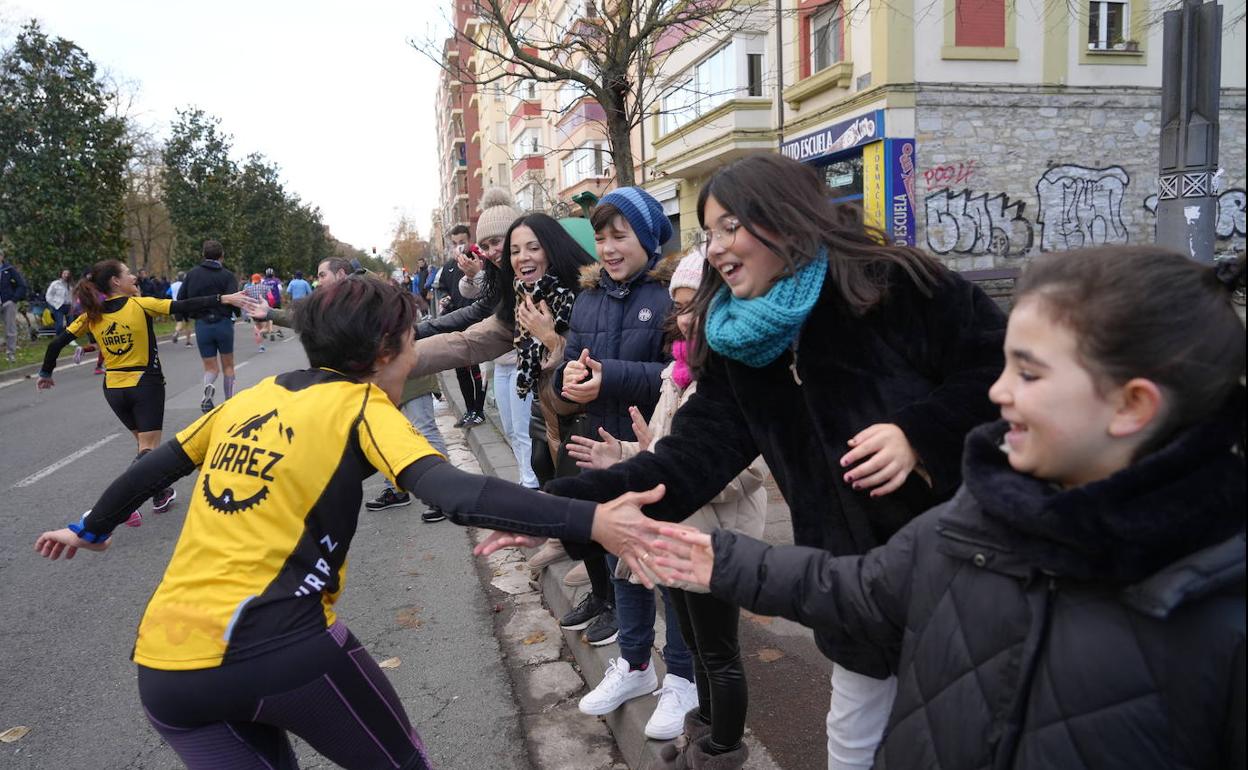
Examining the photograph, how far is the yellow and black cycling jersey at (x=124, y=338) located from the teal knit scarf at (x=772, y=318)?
6200mm

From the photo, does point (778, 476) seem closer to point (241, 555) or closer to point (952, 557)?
point (952, 557)

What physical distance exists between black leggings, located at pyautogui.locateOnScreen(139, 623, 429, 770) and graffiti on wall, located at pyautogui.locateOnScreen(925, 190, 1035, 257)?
17.7m

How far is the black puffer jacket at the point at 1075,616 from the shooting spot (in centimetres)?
109

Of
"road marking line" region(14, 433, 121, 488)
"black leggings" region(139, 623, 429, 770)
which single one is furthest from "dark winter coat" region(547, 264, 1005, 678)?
"road marking line" region(14, 433, 121, 488)

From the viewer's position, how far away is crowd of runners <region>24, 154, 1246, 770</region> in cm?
116

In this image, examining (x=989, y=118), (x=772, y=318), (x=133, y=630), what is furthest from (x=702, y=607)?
(x=989, y=118)

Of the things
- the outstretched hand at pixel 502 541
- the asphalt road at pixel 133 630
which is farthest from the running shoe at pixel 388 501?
the outstretched hand at pixel 502 541

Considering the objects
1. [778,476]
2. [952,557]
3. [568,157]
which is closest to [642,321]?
[778,476]

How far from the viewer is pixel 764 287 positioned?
2084 millimetres

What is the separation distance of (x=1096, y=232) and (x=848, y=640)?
20199 mm

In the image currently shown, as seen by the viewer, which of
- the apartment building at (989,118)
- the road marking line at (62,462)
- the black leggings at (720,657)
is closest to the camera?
the black leggings at (720,657)

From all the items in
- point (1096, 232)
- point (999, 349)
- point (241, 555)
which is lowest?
point (241, 555)

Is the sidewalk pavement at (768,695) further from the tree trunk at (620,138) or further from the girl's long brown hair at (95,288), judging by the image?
the girl's long brown hair at (95,288)

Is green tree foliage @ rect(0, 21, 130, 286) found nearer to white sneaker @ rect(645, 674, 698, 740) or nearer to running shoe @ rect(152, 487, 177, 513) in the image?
running shoe @ rect(152, 487, 177, 513)
